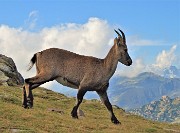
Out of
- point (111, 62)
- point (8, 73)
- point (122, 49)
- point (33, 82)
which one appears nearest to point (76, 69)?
point (111, 62)

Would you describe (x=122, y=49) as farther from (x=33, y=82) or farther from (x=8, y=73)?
(x=8, y=73)

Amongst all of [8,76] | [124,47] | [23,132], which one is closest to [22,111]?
[23,132]

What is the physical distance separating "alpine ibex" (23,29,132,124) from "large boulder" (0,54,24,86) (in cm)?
2598

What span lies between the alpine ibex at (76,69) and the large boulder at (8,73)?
25977 millimetres

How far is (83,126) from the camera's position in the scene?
21.3 metres

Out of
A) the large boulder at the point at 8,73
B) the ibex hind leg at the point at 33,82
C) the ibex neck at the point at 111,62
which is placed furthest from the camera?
the large boulder at the point at 8,73

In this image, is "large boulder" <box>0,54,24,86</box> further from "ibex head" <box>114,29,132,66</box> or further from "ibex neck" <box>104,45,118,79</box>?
"ibex head" <box>114,29,132,66</box>

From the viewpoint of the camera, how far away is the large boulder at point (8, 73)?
160 ft

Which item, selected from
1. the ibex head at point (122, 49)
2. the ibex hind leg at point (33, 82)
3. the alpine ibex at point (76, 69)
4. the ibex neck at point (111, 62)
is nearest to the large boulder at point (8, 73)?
the ibex hind leg at point (33, 82)

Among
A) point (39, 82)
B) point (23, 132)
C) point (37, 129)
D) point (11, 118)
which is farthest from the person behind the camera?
point (39, 82)

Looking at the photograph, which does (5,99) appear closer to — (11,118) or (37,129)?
(11,118)

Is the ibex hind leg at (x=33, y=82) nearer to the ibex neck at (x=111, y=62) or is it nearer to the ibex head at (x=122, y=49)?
the ibex neck at (x=111, y=62)

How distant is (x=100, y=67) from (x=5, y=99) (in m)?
10.2

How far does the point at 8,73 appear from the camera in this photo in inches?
2062
